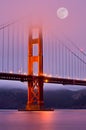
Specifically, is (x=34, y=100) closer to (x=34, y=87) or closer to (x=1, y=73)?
(x=34, y=87)

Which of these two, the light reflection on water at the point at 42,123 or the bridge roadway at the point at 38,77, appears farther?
the bridge roadway at the point at 38,77

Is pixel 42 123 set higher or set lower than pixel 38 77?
lower

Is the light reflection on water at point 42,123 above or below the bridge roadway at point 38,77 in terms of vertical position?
below

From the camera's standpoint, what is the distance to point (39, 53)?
216ft

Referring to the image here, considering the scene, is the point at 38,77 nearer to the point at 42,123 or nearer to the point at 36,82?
the point at 36,82

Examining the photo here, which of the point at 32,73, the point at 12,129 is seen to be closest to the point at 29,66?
the point at 32,73

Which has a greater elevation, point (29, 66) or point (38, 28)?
point (38, 28)

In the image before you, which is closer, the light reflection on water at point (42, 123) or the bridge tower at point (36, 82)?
the light reflection on water at point (42, 123)

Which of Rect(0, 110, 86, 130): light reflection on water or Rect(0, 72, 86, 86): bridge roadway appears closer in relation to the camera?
Rect(0, 110, 86, 130): light reflection on water

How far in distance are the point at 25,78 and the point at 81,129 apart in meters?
26.6

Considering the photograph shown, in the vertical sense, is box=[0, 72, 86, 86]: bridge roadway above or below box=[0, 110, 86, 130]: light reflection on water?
above

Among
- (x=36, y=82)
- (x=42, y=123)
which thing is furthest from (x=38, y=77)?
(x=42, y=123)

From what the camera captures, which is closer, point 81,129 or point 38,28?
point 81,129

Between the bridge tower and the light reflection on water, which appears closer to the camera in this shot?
the light reflection on water
